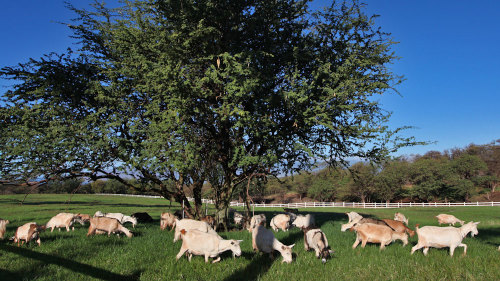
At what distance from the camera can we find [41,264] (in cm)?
781


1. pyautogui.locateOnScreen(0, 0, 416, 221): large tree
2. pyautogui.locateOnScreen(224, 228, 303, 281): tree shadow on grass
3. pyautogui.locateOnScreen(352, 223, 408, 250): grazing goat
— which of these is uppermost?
pyautogui.locateOnScreen(0, 0, 416, 221): large tree

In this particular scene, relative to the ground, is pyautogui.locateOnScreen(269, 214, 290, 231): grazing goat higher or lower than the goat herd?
lower

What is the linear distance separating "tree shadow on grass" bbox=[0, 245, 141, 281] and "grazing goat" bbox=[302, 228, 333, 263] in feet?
17.2

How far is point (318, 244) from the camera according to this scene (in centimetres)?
901

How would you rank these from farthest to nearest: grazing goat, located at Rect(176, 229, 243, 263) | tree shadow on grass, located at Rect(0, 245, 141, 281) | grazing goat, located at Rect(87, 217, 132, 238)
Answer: grazing goat, located at Rect(87, 217, 132, 238) < grazing goat, located at Rect(176, 229, 243, 263) < tree shadow on grass, located at Rect(0, 245, 141, 281)

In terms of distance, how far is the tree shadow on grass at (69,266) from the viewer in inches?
279

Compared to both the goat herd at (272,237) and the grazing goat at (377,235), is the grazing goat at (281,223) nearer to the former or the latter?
the goat herd at (272,237)

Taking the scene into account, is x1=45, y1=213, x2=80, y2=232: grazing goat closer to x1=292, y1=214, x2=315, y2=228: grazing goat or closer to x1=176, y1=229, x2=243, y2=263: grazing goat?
x1=176, y1=229, x2=243, y2=263: grazing goat

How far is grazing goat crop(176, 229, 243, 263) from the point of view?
8383 mm

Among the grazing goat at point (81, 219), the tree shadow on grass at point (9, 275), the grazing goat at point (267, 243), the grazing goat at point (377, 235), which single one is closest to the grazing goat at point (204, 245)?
the grazing goat at point (267, 243)

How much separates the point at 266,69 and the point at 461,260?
33.7 feet

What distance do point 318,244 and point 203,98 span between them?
8336 mm

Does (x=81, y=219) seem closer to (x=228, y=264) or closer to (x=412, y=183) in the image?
(x=228, y=264)

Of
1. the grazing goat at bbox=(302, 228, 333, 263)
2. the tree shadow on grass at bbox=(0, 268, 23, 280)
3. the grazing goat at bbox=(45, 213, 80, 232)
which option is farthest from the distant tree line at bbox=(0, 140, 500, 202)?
the tree shadow on grass at bbox=(0, 268, 23, 280)
